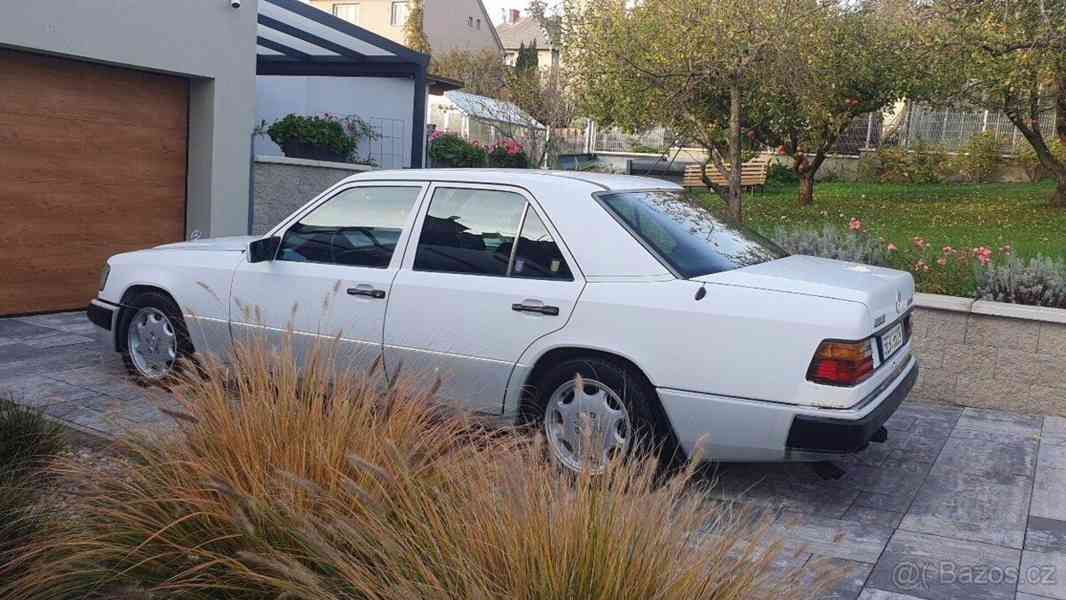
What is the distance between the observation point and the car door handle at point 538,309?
517 centimetres

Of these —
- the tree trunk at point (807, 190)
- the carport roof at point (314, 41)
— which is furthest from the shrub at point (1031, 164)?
the carport roof at point (314, 41)

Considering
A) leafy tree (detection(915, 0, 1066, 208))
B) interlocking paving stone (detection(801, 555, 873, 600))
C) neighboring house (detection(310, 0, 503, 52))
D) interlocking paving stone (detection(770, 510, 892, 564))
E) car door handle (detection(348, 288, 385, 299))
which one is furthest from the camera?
neighboring house (detection(310, 0, 503, 52))

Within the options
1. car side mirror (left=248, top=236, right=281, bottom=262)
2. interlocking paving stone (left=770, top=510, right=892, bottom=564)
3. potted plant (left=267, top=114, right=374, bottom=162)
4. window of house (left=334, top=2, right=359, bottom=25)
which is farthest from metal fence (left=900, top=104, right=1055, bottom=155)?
window of house (left=334, top=2, right=359, bottom=25)

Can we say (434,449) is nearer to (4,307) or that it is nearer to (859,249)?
(859,249)

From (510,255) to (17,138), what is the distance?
5.57m

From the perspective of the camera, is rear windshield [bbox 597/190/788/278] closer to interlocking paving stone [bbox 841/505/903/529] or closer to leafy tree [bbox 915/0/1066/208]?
interlocking paving stone [bbox 841/505/903/529]

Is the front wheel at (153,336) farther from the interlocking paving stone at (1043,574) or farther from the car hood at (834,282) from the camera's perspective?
the interlocking paving stone at (1043,574)

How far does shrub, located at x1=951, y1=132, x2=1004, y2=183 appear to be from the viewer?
79.3ft

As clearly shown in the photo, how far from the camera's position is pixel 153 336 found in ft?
22.4

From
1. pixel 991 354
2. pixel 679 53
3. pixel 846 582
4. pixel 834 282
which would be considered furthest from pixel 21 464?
pixel 679 53

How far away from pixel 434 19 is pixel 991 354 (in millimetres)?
44095

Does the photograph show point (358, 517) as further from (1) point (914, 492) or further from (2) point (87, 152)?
(2) point (87, 152)

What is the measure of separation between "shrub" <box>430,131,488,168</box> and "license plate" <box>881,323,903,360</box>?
12.4 meters

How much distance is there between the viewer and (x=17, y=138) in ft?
28.7
